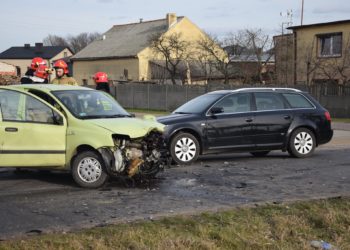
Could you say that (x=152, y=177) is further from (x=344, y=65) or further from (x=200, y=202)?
(x=344, y=65)

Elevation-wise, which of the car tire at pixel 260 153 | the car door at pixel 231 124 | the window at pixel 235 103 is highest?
the window at pixel 235 103

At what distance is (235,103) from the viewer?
12.1 metres

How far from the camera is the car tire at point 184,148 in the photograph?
37.3ft

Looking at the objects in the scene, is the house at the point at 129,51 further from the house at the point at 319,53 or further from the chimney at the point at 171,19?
the house at the point at 319,53

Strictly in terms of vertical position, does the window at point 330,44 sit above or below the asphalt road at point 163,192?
above

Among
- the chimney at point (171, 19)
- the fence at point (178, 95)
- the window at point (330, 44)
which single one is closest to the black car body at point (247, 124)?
the fence at point (178, 95)

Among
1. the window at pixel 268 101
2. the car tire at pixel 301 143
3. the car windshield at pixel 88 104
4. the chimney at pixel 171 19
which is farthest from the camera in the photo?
the chimney at pixel 171 19

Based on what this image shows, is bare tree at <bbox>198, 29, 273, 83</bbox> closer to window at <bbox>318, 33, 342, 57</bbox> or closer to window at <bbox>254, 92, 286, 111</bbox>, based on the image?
window at <bbox>318, 33, 342, 57</bbox>

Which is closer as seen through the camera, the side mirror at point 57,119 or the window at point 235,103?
the side mirror at point 57,119

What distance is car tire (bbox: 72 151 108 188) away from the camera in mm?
8539

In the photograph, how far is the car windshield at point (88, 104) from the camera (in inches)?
353

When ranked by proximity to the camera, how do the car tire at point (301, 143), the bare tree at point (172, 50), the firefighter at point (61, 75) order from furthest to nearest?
the bare tree at point (172, 50), the firefighter at point (61, 75), the car tire at point (301, 143)

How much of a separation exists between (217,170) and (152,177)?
65.3 inches

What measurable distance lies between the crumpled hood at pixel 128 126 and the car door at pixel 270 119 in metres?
3.60
